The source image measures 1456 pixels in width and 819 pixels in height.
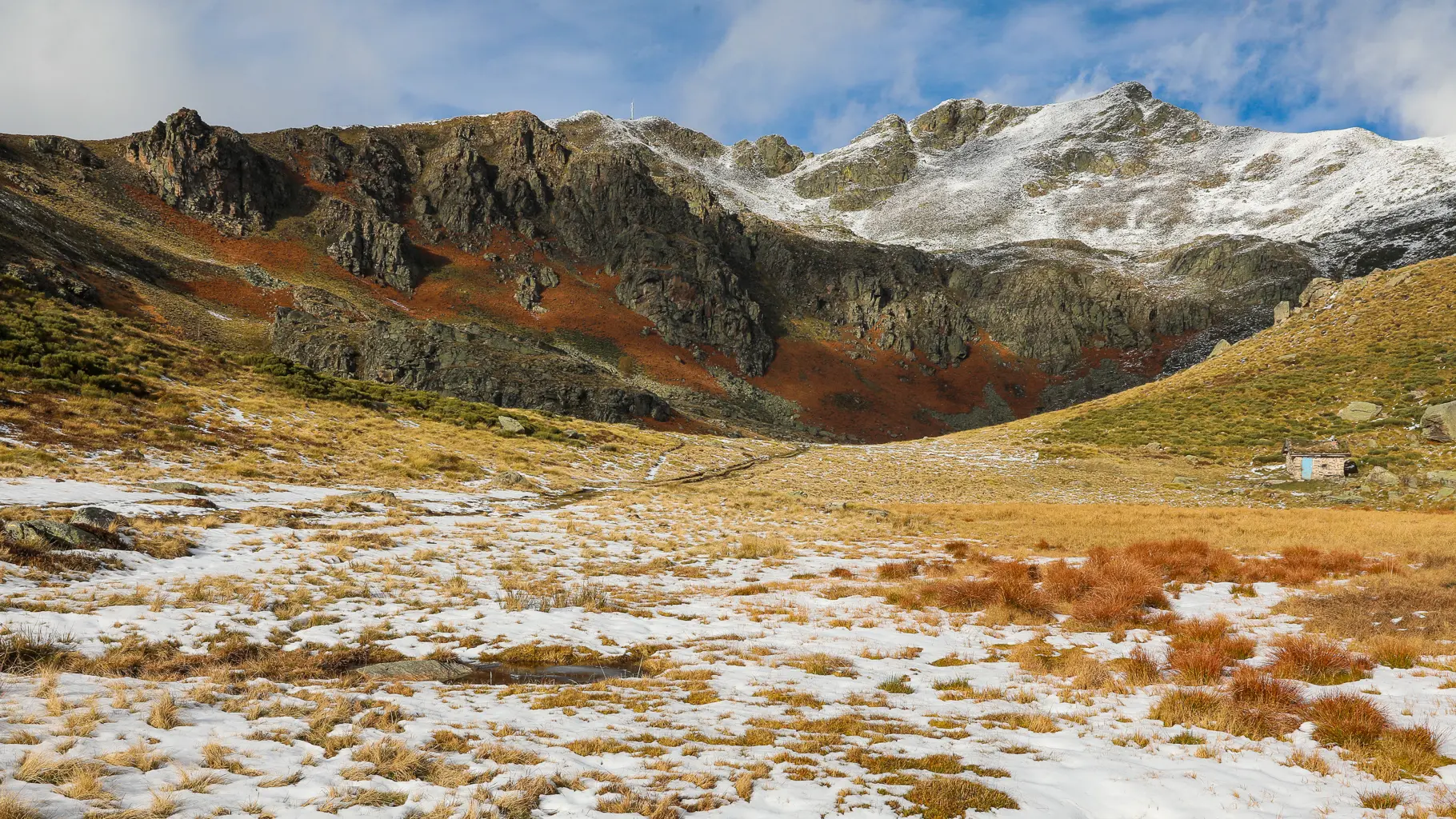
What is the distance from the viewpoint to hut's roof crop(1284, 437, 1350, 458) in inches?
1469

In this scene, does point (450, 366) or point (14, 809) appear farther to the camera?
point (450, 366)

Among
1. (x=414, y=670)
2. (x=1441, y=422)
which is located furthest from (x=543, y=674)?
(x=1441, y=422)

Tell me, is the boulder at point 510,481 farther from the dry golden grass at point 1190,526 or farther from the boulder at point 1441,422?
the boulder at point 1441,422

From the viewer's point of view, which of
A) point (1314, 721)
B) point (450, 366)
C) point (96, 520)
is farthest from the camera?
point (450, 366)

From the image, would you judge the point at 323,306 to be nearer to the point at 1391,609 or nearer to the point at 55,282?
the point at 55,282

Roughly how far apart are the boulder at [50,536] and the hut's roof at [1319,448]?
55.3 metres

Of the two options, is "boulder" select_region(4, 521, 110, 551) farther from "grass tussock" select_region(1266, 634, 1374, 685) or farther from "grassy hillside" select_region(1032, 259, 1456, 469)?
"grassy hillside" select_region(1032, 259, 1456, 469)

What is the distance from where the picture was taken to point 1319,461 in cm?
3756

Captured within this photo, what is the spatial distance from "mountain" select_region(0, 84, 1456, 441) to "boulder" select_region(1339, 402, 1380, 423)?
193 ft

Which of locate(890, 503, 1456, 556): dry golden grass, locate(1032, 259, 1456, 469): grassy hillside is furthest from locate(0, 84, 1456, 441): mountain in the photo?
locate(890, 503, 1456, 556): dry golden grass

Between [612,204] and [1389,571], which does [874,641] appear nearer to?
[1389,571]

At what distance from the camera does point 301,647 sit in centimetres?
1034

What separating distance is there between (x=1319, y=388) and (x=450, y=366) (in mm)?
85548

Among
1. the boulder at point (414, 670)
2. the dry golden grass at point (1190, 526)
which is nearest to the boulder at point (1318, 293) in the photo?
the dry golden grass at point (1190, 526)
